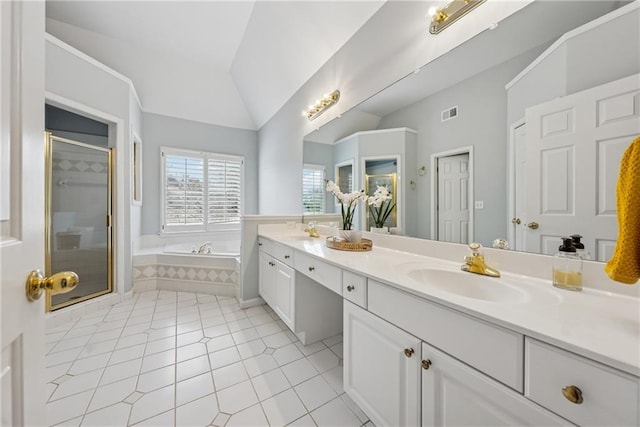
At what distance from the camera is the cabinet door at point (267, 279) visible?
7.01ft

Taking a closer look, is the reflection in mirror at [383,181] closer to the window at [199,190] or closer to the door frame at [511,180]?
the door frame at [511,180]

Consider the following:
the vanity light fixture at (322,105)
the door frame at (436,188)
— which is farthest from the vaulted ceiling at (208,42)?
the door frame at (436,188)

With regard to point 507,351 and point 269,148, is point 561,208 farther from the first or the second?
point 269,148

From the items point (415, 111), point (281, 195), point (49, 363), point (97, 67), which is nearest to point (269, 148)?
point (281, 195)

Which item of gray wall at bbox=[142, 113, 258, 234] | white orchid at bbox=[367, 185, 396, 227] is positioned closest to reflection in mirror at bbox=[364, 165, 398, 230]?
white orchid at bbox=[367, 185, 396, 227]

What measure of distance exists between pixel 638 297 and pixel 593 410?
533 mm

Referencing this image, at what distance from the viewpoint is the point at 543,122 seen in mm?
956

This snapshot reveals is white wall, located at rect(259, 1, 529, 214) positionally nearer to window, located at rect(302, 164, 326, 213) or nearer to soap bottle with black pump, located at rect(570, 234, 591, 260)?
window, located at rect(302, 164, 326, 213)

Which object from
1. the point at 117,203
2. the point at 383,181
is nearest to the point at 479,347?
the point at 383,181

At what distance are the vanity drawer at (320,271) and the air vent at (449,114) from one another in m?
0.99

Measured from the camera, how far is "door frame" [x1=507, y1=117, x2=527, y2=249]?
1045mm

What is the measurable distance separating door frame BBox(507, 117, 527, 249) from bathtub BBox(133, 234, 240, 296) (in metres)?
2.60

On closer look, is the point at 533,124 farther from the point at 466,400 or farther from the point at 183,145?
the point at 183,145

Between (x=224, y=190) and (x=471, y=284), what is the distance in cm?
406
